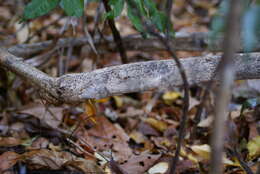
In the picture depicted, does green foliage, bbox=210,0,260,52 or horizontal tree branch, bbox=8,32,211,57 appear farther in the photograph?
horizontal tree branch, bbox=8,32,211,57

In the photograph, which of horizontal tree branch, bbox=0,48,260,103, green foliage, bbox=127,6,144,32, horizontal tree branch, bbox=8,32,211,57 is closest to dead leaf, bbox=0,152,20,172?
horizontal tree branch, bbox=0,48,260,103

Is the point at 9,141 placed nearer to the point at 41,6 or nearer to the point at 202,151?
the point at 41,6

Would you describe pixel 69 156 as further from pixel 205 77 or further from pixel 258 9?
pixel 258 9

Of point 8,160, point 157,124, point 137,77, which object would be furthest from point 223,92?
point 157,124

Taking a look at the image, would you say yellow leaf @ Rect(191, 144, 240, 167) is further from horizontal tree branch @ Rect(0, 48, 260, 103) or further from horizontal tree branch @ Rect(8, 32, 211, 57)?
horizontal tree branch @ Rect(8, 32, 211, 57)

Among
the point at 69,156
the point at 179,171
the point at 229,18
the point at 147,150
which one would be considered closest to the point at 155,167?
the point at 179,171

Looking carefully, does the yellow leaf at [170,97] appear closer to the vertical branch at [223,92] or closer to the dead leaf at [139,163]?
the dead leaf at [139,163]

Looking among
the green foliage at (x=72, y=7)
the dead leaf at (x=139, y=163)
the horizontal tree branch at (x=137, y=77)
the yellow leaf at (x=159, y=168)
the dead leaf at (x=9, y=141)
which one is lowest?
the yellow leaf at (x=159, y=168)

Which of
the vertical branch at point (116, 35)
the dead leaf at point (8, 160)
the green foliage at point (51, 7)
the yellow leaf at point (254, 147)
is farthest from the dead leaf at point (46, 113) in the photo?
the yellow leaf at point (254, 147)
